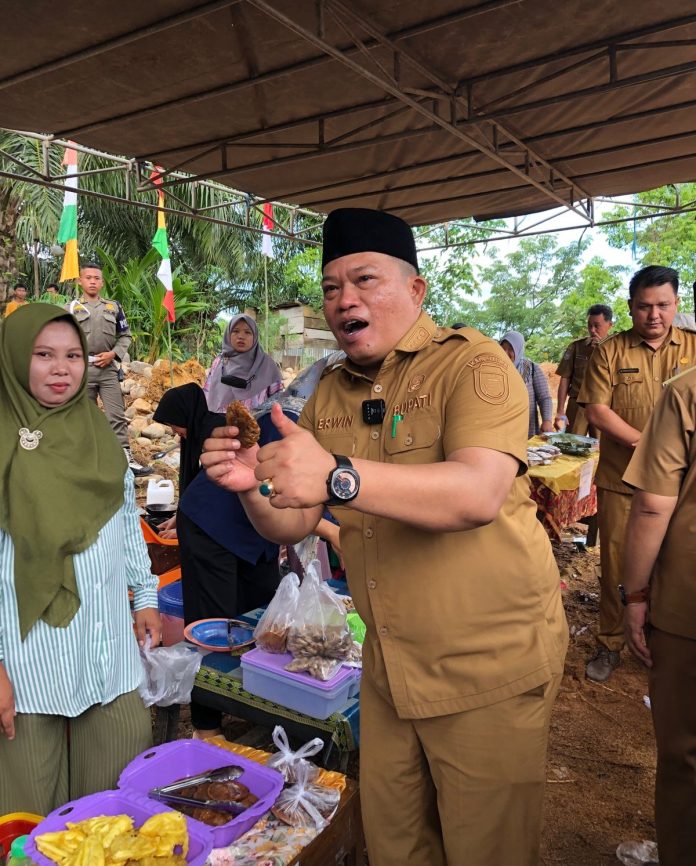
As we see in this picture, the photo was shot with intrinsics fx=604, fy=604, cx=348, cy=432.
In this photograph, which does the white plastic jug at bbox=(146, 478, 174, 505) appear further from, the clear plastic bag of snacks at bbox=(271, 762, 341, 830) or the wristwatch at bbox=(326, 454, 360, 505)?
the wristwatch at bbox=(326, 454, 360, 505)

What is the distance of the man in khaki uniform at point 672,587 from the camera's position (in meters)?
1.95

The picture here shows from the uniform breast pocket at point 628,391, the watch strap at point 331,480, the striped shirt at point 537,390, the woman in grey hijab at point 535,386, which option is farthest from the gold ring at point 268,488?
the striped shirt at point 537,390

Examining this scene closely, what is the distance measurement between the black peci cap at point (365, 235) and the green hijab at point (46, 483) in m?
1.08

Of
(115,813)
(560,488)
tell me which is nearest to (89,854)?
(115,813)

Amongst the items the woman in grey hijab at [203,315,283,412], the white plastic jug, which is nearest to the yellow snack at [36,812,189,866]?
the woman in grey hijab at [203,315,283,412]

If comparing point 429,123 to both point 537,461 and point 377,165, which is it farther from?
point 537,461

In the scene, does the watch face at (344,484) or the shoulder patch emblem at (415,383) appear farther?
the shoulder patch emblem at (415,383)

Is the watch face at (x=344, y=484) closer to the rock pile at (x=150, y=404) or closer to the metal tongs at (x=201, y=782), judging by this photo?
the metal tongs at (x=201, y=782)

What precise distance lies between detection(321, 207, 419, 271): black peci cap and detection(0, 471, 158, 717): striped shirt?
1.25 meters

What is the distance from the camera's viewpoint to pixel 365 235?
1562mm

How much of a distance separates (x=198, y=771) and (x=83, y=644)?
591 mm

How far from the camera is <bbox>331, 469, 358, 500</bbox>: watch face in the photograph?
1123 millimetres

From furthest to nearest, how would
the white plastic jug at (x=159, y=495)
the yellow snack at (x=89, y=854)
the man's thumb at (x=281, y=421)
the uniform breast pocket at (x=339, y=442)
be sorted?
the white plastic jug at (x=159, y=495), the uniform breast pocket at (x=339, y=442), the yellow snack at (x=89, y=854), the man's thumb at (x=281, y=421)

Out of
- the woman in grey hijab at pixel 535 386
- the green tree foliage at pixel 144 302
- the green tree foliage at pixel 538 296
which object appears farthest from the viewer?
the green tree foliage at pixel 538 296
